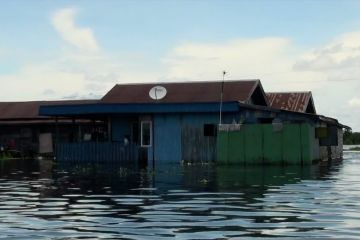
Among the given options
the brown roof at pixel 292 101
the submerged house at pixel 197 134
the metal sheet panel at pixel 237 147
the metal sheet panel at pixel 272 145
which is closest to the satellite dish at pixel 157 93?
the submerged house at pixel 197 134

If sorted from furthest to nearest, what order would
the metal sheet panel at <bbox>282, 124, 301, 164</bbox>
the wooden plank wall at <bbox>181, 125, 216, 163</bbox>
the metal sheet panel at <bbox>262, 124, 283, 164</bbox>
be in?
the wooden plank wall at <bbox>181, 125, 216, 163</bbox> → the metal sheet panel at <bbox>262, 124, 283, 164</bbox> → the metal sheet panel at <bbox>282, 124, 301, 164</bbox>

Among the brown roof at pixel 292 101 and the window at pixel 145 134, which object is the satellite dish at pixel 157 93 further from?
the brown roof at pixel 292 101

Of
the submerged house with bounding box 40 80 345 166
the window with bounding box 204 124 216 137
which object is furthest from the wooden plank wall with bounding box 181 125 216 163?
the window with bounding box 204 124 216 137

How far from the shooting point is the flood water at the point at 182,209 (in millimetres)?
9086

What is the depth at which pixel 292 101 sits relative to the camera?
46.0m

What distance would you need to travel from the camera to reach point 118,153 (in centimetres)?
3206

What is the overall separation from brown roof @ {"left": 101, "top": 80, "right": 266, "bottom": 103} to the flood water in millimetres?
19632

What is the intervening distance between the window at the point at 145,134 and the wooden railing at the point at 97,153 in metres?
1.26

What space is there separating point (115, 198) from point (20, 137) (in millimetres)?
34398

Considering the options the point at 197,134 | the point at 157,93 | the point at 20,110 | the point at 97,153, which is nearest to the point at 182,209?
the point at 197,134

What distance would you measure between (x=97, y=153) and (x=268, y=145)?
8953 mm

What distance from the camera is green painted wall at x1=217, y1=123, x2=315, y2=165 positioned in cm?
2808

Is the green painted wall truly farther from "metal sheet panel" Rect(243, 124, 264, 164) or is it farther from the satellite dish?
the satellite dish

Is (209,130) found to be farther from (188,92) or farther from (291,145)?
(188,92)
